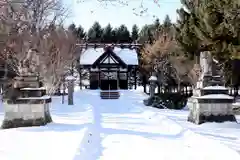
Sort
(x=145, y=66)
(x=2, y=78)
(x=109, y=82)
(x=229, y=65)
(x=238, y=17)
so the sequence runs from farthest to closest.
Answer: (x=109, y=82) < (x=145, y=66) < (x=2, y=78) < (x=229, y=65) < (x=238, y=17)

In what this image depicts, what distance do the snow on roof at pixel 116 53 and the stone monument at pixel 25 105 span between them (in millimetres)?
33390

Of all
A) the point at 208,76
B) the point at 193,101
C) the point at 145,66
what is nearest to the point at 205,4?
the point at 208,76

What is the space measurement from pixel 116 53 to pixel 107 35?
1613cm

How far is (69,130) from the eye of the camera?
39.8ft

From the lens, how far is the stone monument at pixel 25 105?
13219 millimetres

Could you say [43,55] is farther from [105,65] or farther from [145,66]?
[105,65]

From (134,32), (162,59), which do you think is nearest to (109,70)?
(162,59)

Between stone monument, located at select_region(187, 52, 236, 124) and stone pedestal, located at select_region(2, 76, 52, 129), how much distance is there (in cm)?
501

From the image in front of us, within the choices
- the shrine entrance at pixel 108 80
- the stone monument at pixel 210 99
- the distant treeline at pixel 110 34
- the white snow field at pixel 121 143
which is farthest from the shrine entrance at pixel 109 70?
the white snow field at pixel 121 143

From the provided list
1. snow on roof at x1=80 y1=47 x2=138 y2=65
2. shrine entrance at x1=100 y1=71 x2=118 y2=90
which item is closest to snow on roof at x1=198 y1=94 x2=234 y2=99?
shrine entrance at x1=100 y1=71 x2=118 y2=90

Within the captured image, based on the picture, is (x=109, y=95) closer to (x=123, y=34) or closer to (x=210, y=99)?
(x=210, y=99)

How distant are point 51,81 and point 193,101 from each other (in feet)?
51.6

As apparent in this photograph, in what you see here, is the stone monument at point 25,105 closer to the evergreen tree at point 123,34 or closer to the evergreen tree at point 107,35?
the evergreen tree at point 107,35

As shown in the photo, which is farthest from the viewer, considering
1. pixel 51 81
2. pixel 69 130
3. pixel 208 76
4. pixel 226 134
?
pixel 51 81
